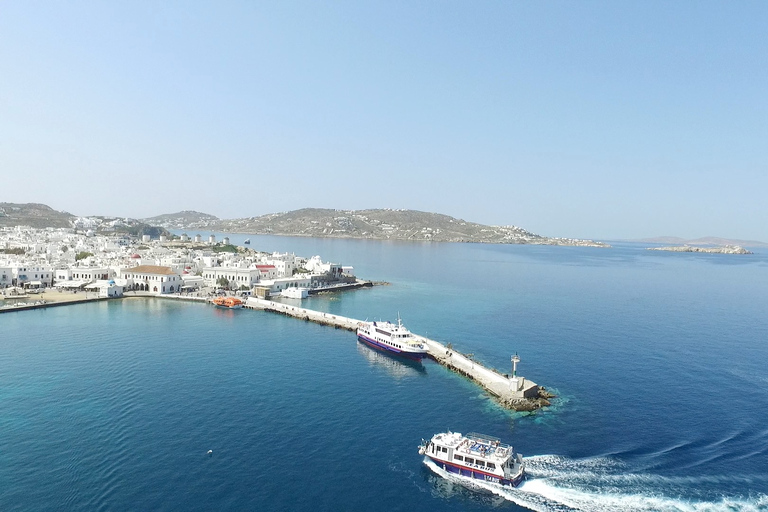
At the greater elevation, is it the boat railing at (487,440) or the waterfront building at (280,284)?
the waterfront building at (280,284)

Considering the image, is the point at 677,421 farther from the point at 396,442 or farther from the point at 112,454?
the point at 112,454

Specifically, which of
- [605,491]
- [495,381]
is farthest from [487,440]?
[495,381]

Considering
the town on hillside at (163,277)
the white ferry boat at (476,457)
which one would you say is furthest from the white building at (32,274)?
the white ferry boat at (476,457)

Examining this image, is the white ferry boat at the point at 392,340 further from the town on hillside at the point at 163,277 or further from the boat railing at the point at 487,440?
the town on hillside at the point at 163,277

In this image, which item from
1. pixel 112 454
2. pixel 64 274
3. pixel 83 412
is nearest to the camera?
pixel 112 454

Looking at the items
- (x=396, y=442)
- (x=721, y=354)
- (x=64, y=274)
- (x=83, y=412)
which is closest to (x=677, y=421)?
(x=396, y=442)

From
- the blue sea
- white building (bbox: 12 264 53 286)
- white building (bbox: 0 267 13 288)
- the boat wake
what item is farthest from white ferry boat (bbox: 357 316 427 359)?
white building (bbox: 0 267 13 288)
